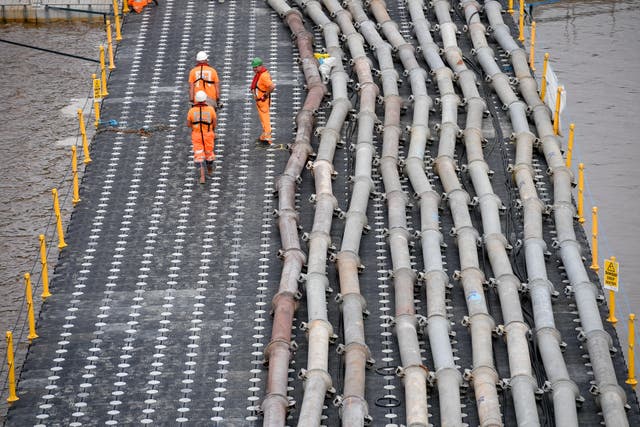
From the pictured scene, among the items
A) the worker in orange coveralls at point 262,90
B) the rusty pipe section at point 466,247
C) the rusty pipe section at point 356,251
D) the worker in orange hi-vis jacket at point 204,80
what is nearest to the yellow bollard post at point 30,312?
the rusty pipe section at point 356,251

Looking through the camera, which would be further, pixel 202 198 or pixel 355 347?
pixel 202 198

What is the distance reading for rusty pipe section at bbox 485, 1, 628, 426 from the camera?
17.4m

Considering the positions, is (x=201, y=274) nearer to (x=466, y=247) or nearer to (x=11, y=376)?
(x=11, y=376)

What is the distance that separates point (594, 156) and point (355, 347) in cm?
1288

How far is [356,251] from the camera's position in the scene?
67.3 ft

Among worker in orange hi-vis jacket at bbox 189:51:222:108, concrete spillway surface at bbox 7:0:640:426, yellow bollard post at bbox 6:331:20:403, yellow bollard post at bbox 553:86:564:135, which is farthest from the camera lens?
yellow bollard post at bbox 553:86:564:135

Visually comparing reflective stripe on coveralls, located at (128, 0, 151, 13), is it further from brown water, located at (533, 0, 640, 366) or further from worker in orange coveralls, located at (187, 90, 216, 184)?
brown water, located at (533, 0, 640, 366)

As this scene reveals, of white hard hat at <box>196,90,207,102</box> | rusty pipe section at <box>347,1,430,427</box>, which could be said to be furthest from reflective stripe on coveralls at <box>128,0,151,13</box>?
white hard hat at <box>196,90,207,102</box>

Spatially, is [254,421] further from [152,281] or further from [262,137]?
[262,137]

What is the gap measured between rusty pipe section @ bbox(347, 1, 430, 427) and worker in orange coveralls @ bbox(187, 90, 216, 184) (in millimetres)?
Result: 2726

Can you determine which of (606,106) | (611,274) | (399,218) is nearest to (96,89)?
(399,218)

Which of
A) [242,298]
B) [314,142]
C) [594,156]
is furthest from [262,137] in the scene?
[594,156]

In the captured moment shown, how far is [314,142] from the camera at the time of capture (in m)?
23.8

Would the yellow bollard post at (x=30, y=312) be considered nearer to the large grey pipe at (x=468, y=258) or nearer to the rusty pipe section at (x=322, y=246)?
the rusty pipe section at (x=322, y=246)
